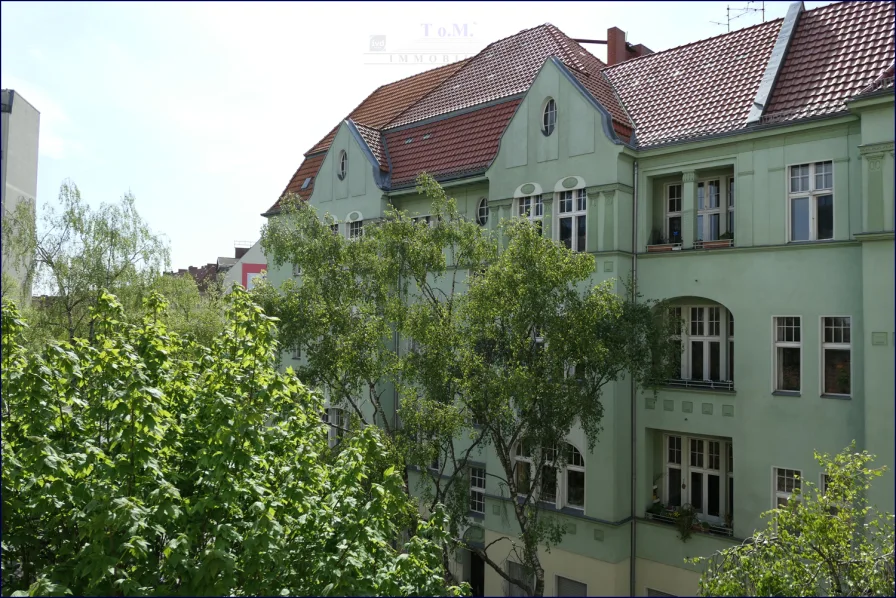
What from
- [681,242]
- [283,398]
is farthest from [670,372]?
[283,398]

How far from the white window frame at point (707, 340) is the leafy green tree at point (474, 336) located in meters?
1.90

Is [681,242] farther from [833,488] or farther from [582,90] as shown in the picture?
[833,488]

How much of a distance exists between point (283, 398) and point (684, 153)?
1229 centimetres

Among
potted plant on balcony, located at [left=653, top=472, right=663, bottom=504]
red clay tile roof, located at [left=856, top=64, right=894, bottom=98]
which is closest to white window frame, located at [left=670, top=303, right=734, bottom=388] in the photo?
potted plant on balcony, located at [left=653, top=472, right=663, bottom=504]

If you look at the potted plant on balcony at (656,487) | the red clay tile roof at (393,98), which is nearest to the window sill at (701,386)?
the potted plant on balcony at (656,487)

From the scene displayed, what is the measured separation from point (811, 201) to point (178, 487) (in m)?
14.1

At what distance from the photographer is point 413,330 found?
1477cm

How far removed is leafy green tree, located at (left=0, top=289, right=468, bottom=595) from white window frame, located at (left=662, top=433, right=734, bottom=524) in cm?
966

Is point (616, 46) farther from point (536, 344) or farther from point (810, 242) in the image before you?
point (536, 344)

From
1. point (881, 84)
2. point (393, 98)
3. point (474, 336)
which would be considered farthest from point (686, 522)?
point (393, 98)

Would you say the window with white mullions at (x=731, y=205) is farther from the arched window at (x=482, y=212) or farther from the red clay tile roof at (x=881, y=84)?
the arched window at (x=482, y=212)

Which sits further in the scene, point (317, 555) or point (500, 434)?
point (500, 434)

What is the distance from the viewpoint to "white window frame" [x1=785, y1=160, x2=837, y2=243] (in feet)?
49.9

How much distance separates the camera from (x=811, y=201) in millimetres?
15492
